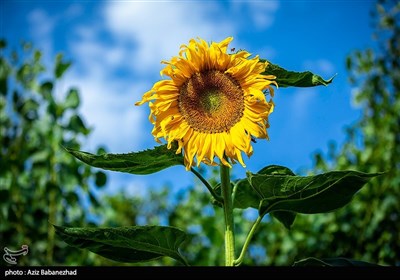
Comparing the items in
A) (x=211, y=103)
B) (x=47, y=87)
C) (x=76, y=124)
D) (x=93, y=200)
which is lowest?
(x=211, y=103)

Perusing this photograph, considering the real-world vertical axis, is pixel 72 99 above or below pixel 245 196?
above

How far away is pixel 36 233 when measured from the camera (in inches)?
116

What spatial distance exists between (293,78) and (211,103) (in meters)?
0.19

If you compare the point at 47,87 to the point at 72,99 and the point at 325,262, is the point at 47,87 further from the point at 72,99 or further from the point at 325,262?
the point at 325,262

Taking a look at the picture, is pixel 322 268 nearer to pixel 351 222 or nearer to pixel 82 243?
pixel 82 243

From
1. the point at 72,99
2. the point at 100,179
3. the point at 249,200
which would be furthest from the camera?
the point at 72,99

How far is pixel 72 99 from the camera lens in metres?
2.88

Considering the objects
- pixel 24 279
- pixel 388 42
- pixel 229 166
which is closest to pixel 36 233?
pixel 24 279

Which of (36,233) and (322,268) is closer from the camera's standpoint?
(322,268)

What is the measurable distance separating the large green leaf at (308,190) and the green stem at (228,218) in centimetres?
6

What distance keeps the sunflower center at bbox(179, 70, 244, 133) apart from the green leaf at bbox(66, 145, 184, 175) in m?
0.10

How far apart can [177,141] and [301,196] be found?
0.92 feet

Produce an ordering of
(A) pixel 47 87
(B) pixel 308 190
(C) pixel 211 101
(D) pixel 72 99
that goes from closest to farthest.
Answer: (B) pixel 308 190, (C) pixel 211 101, (D) pixel 72 99, (A) pixel 47 87

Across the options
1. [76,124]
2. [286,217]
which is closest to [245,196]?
[286,217]
